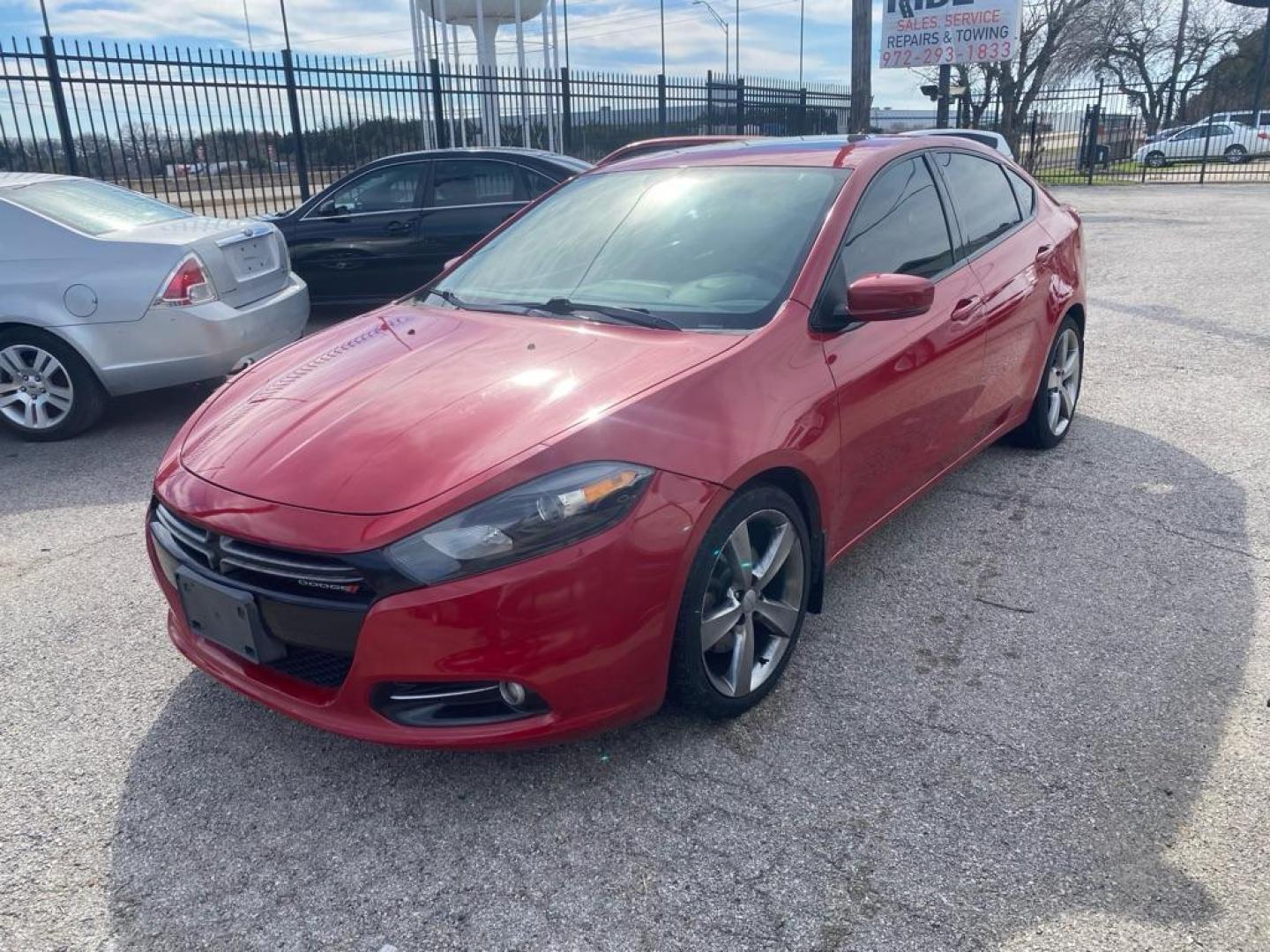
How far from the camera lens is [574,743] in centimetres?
268

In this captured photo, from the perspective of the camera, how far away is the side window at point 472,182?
8.15 metres

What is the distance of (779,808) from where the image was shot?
242 cm

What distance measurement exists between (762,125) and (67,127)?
14.2 m

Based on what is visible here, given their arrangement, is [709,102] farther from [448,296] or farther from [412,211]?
[448,296]

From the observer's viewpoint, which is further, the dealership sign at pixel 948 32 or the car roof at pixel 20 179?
the dealership sign at pixel 948 32

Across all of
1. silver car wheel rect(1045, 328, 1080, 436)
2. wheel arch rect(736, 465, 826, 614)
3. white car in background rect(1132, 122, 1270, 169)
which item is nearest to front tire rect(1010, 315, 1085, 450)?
silver car wheel rect(1045, 328, 1080, 436)

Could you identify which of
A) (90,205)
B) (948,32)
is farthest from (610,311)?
(948,32)

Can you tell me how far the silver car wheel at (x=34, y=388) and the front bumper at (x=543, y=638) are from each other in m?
3.82

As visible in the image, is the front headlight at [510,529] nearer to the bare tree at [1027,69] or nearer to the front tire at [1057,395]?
the front tire at [1057,395]

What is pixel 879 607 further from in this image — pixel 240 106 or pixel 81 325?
pixel 240 106

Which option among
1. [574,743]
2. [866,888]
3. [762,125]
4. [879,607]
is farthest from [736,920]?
[762,125]

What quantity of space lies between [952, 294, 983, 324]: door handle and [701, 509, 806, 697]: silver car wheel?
4.33ft

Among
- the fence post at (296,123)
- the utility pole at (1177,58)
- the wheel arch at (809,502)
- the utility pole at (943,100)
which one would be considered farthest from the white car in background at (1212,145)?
the wheel arch at (809,502)

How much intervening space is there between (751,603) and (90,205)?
5161mm
